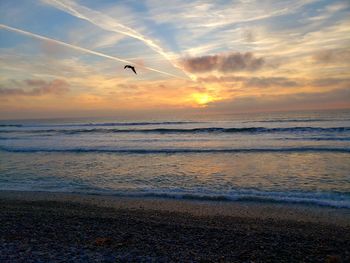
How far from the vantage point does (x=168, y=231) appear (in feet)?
23.4

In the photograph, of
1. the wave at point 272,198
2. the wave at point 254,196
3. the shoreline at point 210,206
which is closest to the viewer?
the shoreline at point 210,206

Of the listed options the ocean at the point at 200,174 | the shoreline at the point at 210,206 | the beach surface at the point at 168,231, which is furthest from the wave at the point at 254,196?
the beach surface at the point at 168,231

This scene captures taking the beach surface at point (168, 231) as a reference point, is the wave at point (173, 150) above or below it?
above

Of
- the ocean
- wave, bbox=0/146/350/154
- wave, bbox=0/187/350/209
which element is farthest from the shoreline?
wave, bbox=0/146/350/154

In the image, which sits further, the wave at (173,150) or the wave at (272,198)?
the wave at (173,150)

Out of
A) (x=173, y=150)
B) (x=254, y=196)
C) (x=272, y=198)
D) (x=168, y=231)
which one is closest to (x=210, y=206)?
(x=254, y=196)

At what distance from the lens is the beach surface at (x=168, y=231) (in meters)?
5.67

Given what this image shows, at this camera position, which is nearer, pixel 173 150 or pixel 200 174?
pixel 200 174

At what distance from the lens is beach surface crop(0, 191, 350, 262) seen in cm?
567

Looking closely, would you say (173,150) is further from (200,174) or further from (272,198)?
(272,198)

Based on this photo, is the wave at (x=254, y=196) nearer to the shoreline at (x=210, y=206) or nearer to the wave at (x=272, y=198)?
the wave at (x=272, y=198)

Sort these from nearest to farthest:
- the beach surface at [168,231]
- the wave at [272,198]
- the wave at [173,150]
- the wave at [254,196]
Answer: the beach surface at [168,231] → the wave at [272,198] → the wave at [254,196] → the wave at [173,150]

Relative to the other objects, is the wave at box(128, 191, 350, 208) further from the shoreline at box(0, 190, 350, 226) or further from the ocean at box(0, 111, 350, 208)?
the shoreline at box(0, 190, 350, 226)

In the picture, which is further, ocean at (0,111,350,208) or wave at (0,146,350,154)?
wave at (0,146,350,154)
